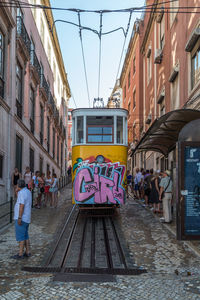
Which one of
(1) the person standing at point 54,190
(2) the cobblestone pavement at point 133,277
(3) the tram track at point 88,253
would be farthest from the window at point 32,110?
(2) the cobblestone pavement at point 133,277

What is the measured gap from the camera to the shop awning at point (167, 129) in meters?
10.5

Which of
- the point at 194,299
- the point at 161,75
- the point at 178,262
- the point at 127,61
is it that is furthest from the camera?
the point at 127,61

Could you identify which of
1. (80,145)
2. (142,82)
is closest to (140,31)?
(142,82)

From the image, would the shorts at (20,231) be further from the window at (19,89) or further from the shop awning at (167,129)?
the window at (19,89)

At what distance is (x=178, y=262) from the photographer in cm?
735

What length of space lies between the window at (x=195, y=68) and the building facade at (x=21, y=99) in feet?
25.3

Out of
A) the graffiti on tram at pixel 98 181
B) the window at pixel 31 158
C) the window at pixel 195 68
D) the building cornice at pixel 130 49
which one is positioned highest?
the building cornice at pixel 130 49

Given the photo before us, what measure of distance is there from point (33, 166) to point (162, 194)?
45.2ft

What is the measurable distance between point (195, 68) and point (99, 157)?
523 cm

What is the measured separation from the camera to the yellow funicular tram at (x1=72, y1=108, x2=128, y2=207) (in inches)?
495

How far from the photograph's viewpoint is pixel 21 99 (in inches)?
818

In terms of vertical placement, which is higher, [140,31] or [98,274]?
[140,31]

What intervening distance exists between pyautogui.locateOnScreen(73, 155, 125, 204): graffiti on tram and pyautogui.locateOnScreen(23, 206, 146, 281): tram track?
0.86m

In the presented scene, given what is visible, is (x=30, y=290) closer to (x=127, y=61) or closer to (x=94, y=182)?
(x=94, y=182)
